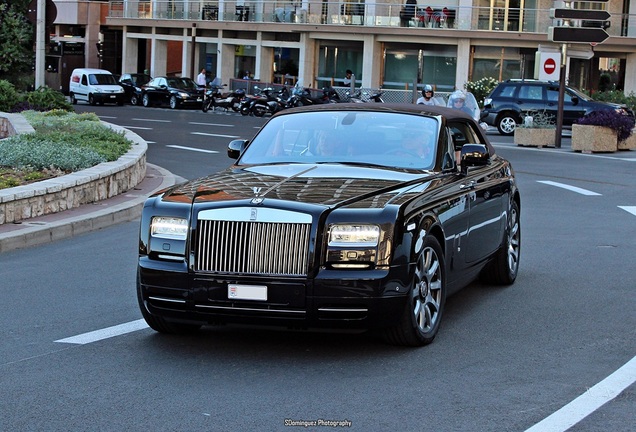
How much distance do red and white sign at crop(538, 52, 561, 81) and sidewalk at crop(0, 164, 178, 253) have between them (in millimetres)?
15578

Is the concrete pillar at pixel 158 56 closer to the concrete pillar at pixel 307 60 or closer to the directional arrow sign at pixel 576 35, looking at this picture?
the concrete pillar at pixel 307 60

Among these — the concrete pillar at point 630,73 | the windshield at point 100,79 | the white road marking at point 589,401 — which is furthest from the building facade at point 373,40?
the white road marking at point 589,401

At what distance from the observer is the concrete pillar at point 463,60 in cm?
5506

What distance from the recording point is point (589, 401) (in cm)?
630

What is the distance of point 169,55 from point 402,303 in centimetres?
6683

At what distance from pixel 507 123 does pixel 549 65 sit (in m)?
6.66

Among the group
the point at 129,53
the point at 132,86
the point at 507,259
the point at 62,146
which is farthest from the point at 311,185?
the point at 129,53

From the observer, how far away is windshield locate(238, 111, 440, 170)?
340 inches

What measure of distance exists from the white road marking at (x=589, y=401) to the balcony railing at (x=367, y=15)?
4464 centimetres

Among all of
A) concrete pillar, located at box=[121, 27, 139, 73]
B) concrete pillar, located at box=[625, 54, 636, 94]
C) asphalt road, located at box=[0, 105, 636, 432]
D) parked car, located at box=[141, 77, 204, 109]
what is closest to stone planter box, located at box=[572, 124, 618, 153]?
asphalt road, located at box=[0, 105, 636, 432]

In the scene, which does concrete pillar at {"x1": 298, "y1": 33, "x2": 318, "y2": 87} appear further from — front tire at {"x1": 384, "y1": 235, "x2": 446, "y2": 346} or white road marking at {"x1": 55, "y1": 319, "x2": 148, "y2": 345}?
front tire at {"x1": 384, "y1": 235, "x2": 446, "y2": 346}

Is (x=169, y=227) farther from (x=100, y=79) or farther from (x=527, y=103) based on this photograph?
(x=100, y=79)

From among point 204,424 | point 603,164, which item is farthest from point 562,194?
point 204,424

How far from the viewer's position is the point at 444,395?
21.1 feet
